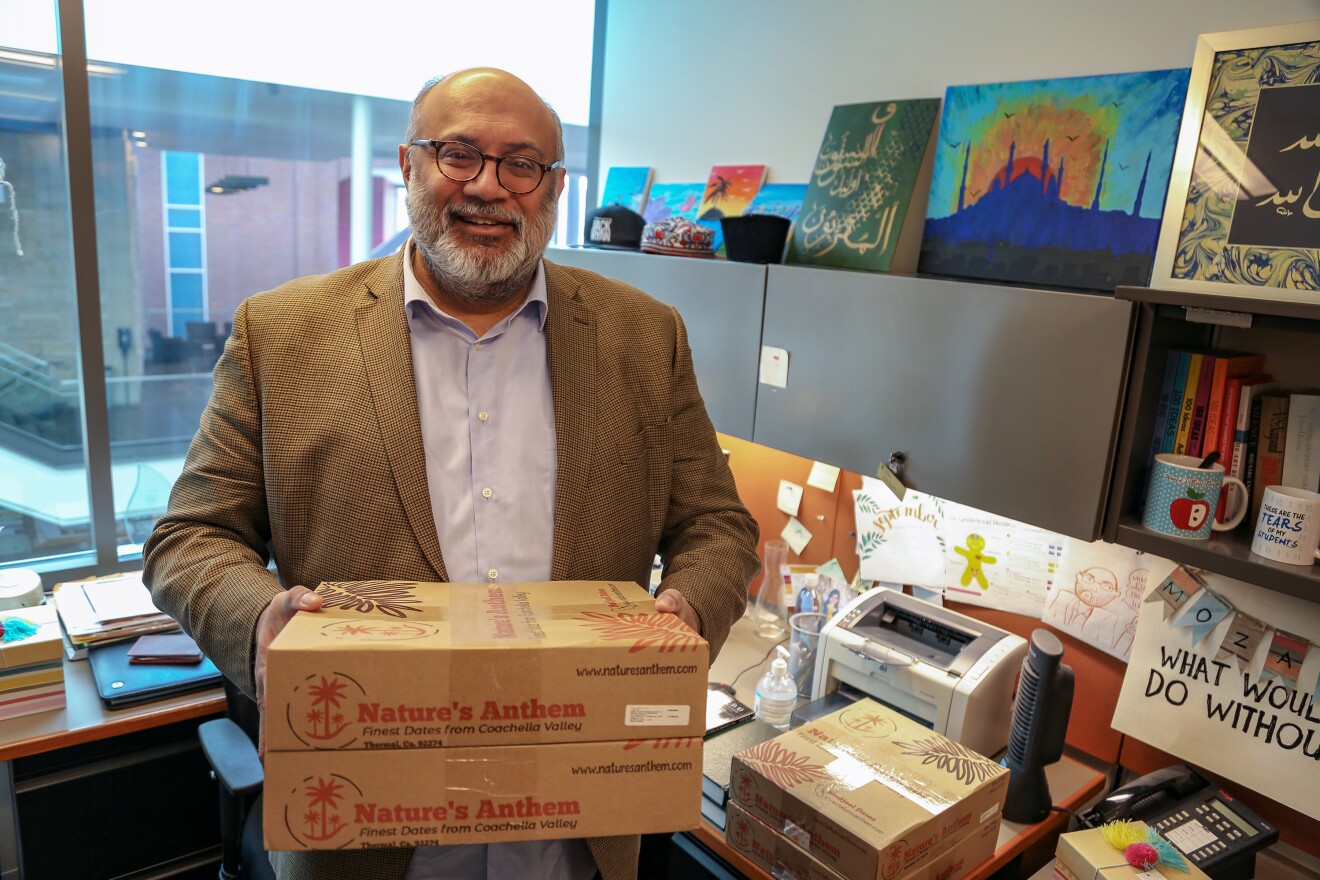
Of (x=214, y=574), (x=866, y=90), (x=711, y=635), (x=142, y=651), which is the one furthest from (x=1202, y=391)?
(x=142, y=651)

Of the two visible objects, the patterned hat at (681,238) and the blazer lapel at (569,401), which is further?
the patterned hat at (681,238)

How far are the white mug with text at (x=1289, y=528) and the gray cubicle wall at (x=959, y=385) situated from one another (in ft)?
0.77

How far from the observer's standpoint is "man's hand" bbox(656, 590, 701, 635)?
3.70ft

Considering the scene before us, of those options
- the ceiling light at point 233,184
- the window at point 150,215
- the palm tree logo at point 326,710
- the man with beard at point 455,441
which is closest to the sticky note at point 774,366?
the man with beard at point 455,441

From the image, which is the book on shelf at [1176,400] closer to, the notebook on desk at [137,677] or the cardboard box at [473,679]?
the cardboard box at [473,679]

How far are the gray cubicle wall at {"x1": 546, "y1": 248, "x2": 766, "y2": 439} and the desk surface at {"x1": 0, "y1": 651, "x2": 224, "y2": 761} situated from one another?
1.39 meters

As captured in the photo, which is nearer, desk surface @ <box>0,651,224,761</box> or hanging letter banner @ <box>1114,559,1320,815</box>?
hanging letter banner @ <box>1114,559,1320,815</box>

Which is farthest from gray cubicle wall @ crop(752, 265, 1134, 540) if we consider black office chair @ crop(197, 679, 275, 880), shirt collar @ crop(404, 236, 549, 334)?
black office chair @ crop(197, 679, 275, 880)

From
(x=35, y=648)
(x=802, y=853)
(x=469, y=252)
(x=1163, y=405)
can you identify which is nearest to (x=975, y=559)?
(x=1163, y=405)

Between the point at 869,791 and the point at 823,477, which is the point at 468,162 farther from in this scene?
the point at 823,477

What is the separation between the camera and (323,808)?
90cm

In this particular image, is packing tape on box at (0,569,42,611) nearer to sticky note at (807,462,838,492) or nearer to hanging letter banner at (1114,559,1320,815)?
sticky note at (807,462,838,492)

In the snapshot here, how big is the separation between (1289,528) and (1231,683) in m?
0.41

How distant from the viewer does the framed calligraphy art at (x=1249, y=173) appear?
1345 millimetres
